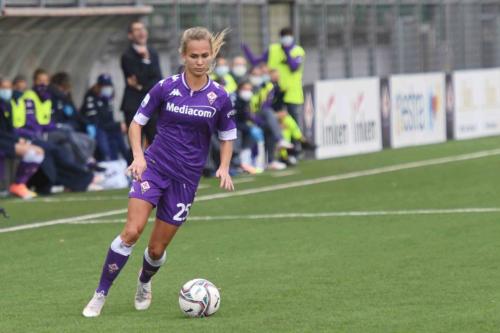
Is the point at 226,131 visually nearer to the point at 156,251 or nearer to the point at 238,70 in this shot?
the point at 156,251

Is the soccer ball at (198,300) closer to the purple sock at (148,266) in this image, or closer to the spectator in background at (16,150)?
the purple sock at (148,266)

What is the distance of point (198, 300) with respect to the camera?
923cm

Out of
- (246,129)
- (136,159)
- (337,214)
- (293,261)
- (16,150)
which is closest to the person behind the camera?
(136,159)

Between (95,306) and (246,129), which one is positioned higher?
(95,306)

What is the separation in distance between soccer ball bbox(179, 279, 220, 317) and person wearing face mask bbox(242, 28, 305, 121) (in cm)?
1547

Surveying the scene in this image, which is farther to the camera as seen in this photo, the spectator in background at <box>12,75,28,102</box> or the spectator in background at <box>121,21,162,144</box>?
the spectator in background at <box>12,75,28,102</box>

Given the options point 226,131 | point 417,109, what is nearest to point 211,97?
point 226,131

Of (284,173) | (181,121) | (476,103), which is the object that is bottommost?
(476,103)

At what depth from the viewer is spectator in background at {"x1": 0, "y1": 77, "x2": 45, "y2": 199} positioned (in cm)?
1925

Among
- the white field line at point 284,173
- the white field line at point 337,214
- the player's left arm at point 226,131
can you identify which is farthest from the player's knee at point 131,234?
the white field line at point 284,173

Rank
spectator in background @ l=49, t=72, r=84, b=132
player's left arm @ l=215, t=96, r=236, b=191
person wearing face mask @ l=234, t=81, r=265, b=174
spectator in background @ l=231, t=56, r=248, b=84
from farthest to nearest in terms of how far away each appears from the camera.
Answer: spectator in background @ l=231, t=56, r=248, b=84
person wearing face mask @ l=234, t=81, r=265, b=174
spectator in background @ l=49, t=72, r=84, b=132
player's left arm @ l=215, t=96, r=236, b=191

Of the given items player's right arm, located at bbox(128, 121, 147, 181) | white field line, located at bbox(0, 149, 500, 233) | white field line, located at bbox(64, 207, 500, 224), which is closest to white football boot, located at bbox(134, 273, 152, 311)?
player's right arm, located at bbox(128, 121, 147, 181)

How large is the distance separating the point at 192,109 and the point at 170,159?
35 centimetres

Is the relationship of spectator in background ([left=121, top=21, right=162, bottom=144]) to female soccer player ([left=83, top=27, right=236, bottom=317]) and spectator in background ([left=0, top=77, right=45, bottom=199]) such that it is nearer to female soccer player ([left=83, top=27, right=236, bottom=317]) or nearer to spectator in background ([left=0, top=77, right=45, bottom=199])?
spectator in background ([left=0, top=77, right=45, bottom=199])
